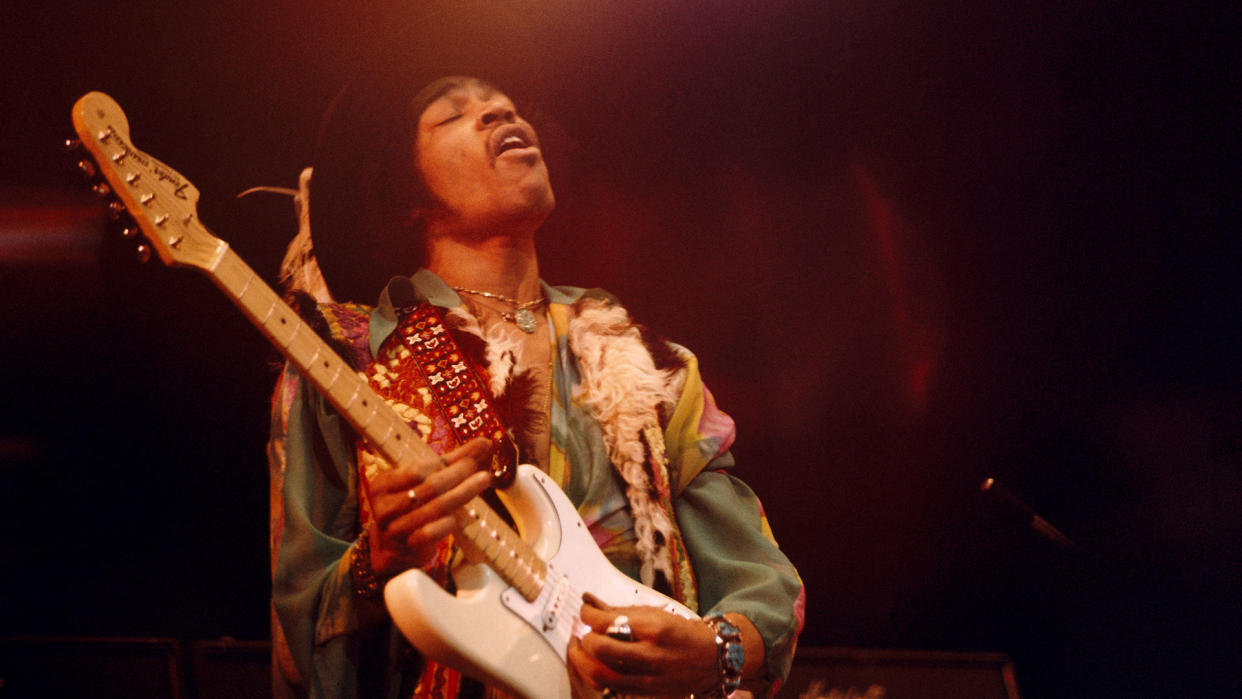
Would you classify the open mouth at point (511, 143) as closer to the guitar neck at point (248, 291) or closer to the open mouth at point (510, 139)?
the open mouth at point (510, 139)

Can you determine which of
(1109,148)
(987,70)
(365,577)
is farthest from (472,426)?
(1109,148)

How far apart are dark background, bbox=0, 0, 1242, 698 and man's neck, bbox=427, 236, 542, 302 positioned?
0.57 feet

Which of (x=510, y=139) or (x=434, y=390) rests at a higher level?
(x=510, y=139)

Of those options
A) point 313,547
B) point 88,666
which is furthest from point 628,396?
point 88,666

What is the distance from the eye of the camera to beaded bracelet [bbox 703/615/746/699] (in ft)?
4.72

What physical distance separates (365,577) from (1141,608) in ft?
5.93

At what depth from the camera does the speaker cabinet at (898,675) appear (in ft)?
6.25

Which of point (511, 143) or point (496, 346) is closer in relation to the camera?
point (496, 346)

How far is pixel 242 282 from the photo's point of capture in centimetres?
120

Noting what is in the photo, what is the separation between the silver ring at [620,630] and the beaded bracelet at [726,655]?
0.58 feet

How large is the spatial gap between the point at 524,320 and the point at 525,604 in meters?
0.58

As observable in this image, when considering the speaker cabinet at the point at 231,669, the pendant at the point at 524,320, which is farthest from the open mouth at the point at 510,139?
the speaker cabinet at the point at 231,669

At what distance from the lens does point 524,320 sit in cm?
168

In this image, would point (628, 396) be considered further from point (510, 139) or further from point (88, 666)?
point (88, 666)
